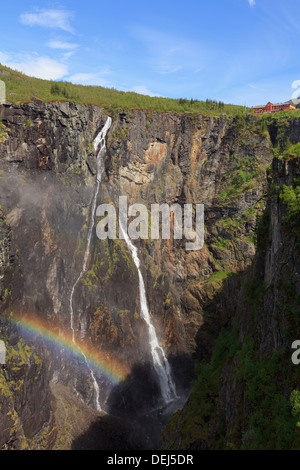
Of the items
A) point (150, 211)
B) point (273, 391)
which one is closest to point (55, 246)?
point (150, 211)

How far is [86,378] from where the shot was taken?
3312 centimetres

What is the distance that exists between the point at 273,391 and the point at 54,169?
34197 millimetres

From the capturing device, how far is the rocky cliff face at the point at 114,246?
2931 cm

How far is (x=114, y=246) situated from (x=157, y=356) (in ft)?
46.6

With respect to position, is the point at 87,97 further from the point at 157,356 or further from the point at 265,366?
the point at 265,366

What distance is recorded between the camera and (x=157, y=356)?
3788 cm

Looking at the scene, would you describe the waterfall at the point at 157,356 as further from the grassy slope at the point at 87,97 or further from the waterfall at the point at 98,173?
the grassy slope at the point at 87,97

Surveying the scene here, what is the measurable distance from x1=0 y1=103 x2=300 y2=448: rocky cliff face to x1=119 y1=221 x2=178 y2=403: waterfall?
2.82 feet

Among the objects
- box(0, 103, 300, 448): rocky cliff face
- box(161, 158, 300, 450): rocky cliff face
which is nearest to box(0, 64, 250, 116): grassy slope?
box(0, 103, 300, 448): rocky cliff face

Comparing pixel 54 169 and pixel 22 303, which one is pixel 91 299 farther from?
pixel 54 169

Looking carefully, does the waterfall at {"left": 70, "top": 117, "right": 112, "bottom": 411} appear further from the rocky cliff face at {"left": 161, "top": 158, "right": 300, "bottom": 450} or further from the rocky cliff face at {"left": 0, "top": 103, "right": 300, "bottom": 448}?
the rocky cliff face at {"left": 161, "top": 158, "right": 300, "bottom": 450}

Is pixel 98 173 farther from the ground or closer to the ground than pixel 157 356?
farther from the ground

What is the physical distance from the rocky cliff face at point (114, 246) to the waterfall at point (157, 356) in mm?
858

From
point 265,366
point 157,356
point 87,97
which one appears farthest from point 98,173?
point 265,366
